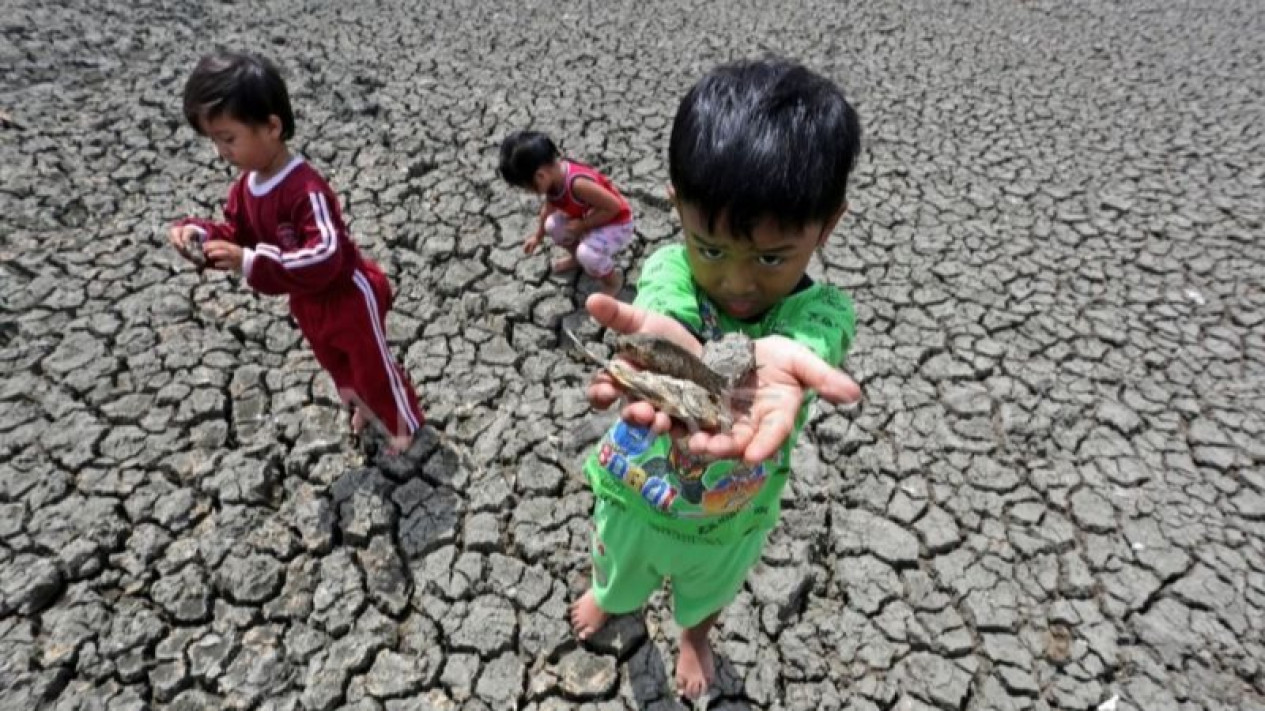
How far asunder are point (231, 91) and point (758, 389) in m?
1.68

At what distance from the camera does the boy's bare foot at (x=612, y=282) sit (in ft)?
12.0

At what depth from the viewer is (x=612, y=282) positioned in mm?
3664

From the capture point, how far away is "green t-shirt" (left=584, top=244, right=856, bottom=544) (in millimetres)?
1498

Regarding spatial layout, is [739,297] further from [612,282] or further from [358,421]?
[612,282]

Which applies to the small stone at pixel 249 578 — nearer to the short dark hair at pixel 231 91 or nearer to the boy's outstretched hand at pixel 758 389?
the short dark hair at pixel 231 91

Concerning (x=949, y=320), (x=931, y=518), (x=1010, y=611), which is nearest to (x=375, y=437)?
(x=931, y=518)

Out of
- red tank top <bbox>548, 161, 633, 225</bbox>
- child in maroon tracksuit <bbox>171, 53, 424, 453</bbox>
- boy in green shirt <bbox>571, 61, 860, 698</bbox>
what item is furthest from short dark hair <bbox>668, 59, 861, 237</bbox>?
red tank top <bbox>548, 161, 633, 225</bbox>

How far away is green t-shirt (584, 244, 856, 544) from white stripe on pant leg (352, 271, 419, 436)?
109 cm

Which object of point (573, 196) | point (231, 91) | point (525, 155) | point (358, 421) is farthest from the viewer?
point (573, 196)

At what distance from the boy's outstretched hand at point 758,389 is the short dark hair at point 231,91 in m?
1.40

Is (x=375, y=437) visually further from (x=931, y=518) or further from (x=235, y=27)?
(x=235, y=27)

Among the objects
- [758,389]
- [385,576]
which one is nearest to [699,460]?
[758,389]

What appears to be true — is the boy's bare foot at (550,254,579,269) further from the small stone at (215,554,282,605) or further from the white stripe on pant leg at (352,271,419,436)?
the small stone at (215,554,282,605)

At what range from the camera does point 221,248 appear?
2098 millimetres
